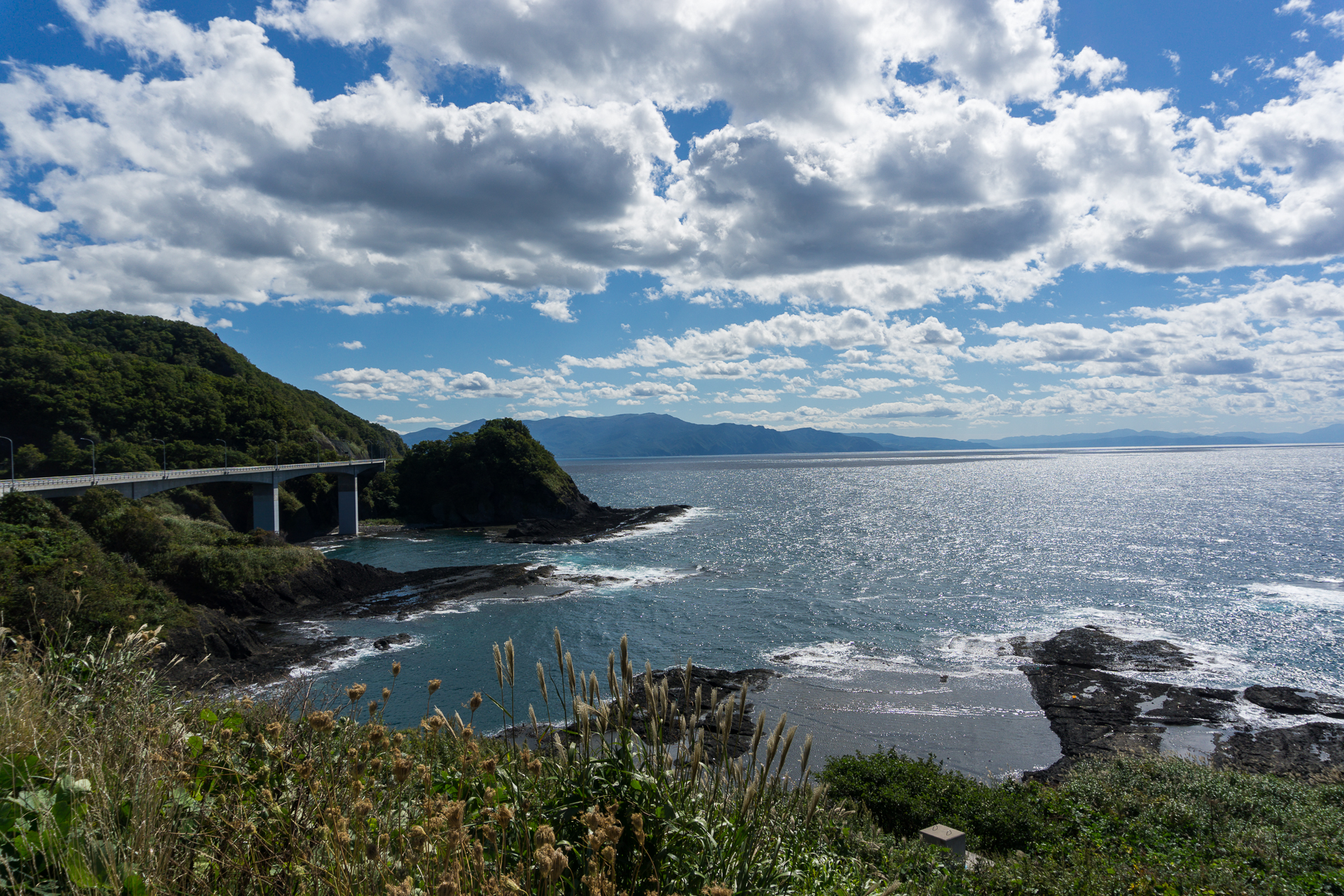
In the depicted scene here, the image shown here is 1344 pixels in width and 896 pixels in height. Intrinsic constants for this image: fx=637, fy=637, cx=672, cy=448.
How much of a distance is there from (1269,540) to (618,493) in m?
90.4

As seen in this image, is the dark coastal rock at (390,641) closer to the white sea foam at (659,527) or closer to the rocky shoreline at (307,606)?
the rocky shoreline at (307,606)

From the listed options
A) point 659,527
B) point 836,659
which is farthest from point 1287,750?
point 659,527

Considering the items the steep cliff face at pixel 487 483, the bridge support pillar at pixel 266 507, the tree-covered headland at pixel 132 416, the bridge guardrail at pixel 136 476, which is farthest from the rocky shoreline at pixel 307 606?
the steep cliff face at pixel 487 483

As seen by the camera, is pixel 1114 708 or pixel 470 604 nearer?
pixel 1114 708

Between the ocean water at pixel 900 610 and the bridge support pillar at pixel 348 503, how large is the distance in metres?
4.33

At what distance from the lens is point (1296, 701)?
21.9 metres

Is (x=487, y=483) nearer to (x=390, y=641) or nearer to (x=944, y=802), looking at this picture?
(x=390, y=641)

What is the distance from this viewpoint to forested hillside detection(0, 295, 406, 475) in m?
56.2

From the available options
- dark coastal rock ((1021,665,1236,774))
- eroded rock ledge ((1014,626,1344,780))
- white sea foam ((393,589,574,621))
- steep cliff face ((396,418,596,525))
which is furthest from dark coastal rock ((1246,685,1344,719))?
steep cliff face ((396,418,596,525))

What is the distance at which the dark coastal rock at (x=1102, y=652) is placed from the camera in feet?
85.0

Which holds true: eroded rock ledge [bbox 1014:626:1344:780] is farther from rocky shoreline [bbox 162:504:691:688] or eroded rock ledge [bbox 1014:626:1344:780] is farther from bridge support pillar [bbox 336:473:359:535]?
bridge support pillar [bbox 336:473:359:535]

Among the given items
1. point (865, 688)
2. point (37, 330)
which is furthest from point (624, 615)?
point (37, 330)

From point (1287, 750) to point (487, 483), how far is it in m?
74.8

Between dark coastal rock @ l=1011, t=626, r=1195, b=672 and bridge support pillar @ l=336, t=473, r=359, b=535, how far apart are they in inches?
2564
